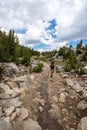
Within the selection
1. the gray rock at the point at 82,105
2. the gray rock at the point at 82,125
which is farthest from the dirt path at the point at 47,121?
the gray rock at the point at 82,105

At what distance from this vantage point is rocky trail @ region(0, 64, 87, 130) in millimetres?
8449

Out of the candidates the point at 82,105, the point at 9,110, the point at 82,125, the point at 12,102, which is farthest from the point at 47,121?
the point at 82,105

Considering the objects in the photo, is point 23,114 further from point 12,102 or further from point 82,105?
point 82,105

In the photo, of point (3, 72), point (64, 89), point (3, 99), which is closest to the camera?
point (3, 99)

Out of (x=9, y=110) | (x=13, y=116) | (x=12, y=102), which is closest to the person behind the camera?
(x=13, y=116)

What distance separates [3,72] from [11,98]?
6583 mm

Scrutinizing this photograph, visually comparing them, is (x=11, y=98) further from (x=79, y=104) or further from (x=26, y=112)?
(x=79, y=104)

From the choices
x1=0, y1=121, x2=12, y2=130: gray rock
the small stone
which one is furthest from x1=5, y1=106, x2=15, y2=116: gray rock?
x1=0, y1=121, x2=12, y2=130: gray rock

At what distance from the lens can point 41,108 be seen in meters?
10.2

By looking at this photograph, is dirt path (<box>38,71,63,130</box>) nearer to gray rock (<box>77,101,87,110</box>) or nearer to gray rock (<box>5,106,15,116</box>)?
gray rock (<box>5,106,15,116</box>)

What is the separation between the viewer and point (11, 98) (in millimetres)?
10703

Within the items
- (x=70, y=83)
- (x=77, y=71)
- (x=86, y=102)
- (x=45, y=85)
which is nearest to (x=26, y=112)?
(x=86, y=102)

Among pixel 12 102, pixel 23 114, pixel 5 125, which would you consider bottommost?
pixel 5 125

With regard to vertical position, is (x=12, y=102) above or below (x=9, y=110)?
above
